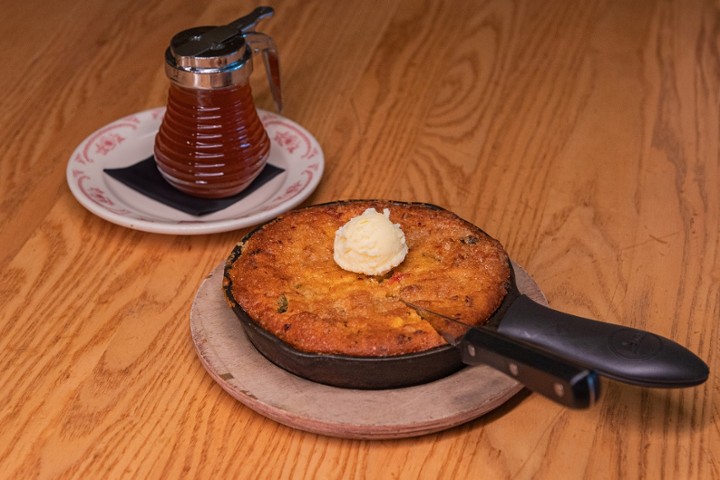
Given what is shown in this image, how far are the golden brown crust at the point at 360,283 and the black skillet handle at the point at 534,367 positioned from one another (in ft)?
0.24

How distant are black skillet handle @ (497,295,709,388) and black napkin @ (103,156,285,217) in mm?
610

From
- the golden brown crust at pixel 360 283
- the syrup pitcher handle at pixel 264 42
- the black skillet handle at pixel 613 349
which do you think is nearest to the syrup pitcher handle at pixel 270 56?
the syrup pitcher handle at pixel 264 42

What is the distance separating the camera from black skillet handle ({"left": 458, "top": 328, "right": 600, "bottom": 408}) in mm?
922

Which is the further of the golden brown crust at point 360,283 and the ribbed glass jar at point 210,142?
the ribbed glass jar at point 210,142

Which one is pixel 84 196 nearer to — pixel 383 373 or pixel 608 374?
pixel 383 373

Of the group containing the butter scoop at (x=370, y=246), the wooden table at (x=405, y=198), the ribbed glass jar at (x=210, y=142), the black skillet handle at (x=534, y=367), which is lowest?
the wooden table at (x=405, y=198)

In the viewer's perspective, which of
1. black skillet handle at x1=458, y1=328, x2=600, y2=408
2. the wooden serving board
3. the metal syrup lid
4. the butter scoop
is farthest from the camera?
the metal syrup lid

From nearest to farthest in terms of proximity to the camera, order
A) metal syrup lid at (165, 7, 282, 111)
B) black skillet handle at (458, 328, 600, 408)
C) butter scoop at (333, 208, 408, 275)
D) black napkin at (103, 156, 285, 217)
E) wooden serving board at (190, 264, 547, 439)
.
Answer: black skillet handle at (458, 328, 600, 408)
wooden serving board at (190, 264, 547, 439)
butter scoop at (333, 208, 408, 275)
metal syrup lid at (165, 7, 282, 111)
black napkin at (103, 156, 285, 217)

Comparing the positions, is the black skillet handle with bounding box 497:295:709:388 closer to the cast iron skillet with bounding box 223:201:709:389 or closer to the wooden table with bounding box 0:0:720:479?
the cast iron skillet with bounding box 223:201:709:389

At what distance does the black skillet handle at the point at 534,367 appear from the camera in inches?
36.3

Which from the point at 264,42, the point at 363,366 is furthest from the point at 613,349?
the point at 264,42

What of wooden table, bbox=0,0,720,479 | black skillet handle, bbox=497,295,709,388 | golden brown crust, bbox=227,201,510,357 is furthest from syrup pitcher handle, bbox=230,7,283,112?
black skillet handle, bbox=497,295,709,388

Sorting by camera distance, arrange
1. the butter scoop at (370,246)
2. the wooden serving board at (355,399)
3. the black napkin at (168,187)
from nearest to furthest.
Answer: the wooden serving board at (355,399) → the butter scoop at (370,246) → the black napkin at (168,187)

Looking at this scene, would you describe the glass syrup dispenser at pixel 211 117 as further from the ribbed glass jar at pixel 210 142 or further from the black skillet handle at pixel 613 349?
the black skillet handle at pixel 613 349
